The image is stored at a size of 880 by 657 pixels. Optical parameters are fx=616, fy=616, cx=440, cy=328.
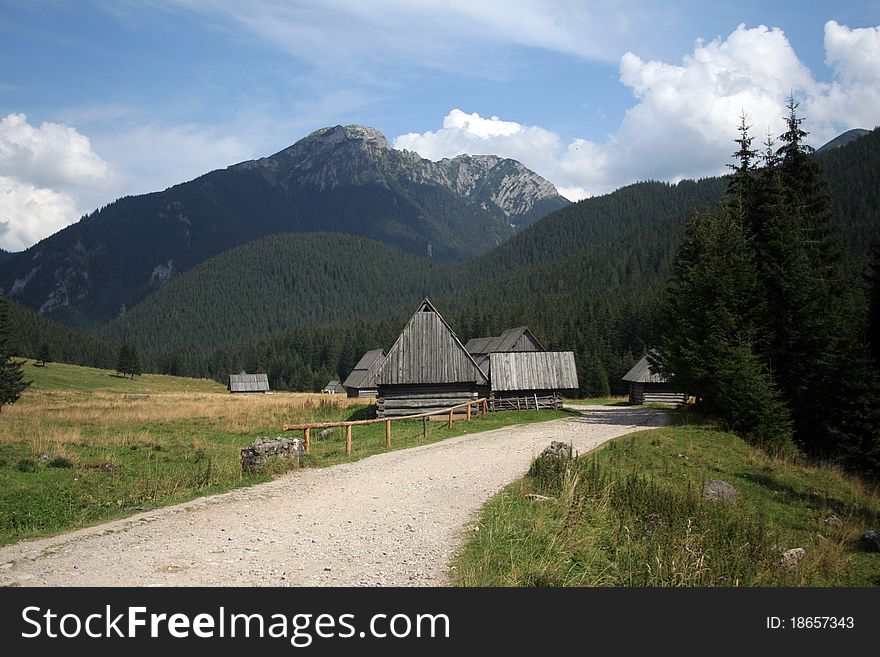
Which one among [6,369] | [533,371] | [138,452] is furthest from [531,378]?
[6,369]

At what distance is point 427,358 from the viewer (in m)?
33.9

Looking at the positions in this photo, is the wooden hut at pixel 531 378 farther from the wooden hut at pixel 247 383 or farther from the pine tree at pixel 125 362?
the pine tree at pixel 125 362

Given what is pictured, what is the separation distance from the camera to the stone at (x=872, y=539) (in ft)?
43.8

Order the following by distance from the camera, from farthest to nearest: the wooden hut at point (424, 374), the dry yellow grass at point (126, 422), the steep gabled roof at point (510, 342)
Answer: the steep gabled roof at point (510, 342)
the wooden hut at point (424, 374)
the dry yellow grass at point (126, 422)

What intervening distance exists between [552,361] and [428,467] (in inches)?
1019

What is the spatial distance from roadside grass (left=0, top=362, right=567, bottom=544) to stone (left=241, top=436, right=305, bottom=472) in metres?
0.31

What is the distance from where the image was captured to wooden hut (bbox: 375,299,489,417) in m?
32.9

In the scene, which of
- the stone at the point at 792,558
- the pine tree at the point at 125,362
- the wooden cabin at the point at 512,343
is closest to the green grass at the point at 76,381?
the pine tree at the point at 125,362

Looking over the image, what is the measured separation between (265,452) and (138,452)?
26.9 feet

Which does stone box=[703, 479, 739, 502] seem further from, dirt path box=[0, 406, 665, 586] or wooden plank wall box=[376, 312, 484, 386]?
wooden plank wall box=[376, 312, 484, 386]

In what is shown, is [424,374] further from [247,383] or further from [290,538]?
[247,383]

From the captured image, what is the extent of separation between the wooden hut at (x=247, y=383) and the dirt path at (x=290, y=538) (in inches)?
3771

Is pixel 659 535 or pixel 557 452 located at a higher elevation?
pixel 557 452

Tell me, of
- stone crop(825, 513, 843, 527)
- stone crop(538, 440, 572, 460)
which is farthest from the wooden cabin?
stone crop(825, 513, 843, 527)
